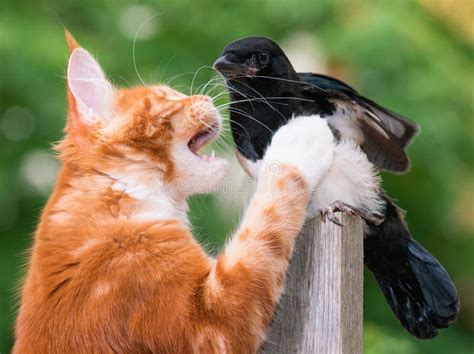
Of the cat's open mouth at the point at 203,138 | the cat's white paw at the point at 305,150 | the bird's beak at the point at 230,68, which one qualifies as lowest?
the cat's open mouth at the point at 203,138

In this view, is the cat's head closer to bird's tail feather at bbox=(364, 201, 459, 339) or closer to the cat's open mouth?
the cat's open mouth

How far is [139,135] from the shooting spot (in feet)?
7.24

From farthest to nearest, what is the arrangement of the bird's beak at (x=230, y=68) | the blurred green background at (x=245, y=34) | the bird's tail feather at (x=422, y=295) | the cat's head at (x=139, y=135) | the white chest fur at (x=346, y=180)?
1. the blurred green background at (x=245, y=34)
2. the bird's beak at (x=230, y=68)
3. the bird's tail feather at (x=422, y=295)
4. the white chest fur at (x=346, y=180)
5. the cat's head at (x=139, y=135)

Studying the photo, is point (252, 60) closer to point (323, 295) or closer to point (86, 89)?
point (86, 89)

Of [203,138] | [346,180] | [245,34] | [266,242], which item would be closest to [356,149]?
[346,180]

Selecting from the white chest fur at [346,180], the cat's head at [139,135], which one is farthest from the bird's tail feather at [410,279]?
the cat's head at [139,135]

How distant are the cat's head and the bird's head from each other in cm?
50

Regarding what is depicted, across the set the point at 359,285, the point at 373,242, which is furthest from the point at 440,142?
the point at 359,285

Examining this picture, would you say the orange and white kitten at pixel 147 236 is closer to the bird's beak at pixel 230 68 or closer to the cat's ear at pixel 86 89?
the cat's ear at pixel 86 89

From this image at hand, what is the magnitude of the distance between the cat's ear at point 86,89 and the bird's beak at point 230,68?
0.54 meters

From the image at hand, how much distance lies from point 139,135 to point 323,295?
634 mm

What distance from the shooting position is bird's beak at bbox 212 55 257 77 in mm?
2740

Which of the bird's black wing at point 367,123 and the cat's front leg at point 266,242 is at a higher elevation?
the bird's black wing at point 367,123

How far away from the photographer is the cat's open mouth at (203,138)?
2260mm
